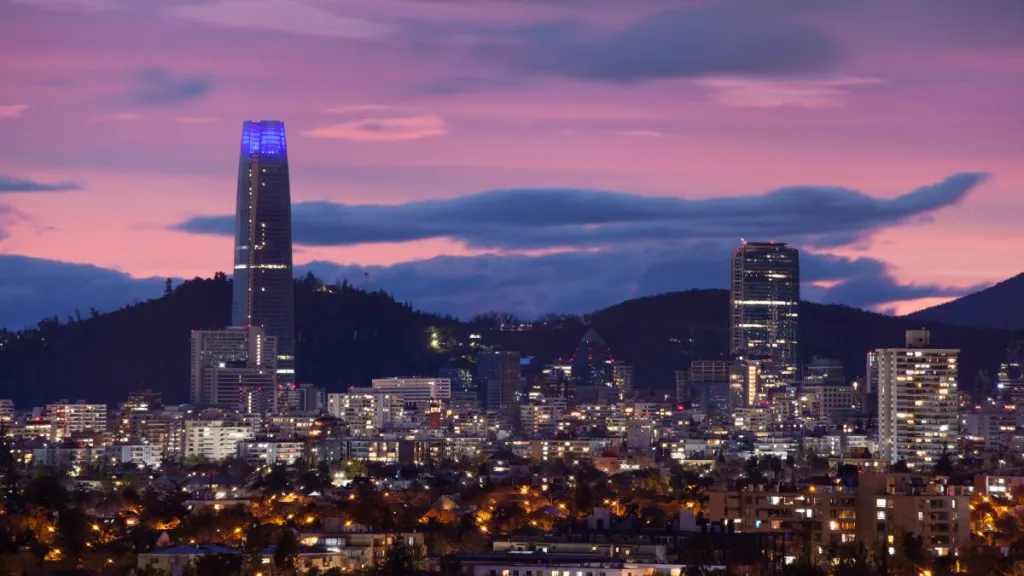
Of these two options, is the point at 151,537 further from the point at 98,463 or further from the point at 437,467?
the point at 98,463

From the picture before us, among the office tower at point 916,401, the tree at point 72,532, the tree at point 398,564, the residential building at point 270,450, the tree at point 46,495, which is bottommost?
the tree at point 398,564

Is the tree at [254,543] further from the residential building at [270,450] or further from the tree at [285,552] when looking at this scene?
the residential building at [270,450]

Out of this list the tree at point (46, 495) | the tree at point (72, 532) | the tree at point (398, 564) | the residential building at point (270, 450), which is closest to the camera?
the tree at point (398, 564)

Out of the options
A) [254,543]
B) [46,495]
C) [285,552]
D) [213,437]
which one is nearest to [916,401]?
[213,437]

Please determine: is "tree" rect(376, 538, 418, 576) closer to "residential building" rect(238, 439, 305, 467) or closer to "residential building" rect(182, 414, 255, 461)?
"residential building" rect(238, 439, 305, 467)

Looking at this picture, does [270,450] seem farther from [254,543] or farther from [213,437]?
[254,543]

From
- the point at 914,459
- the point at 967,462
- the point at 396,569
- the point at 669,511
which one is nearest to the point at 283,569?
the point at 396,569

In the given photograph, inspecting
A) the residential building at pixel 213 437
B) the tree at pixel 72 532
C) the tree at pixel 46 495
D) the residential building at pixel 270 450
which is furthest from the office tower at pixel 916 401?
the tree at pixel 72 532

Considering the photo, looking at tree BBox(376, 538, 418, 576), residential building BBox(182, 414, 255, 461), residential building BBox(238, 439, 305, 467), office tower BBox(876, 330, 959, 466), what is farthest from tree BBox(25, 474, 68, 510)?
residential building BBox(182, 414, 255, 461)
